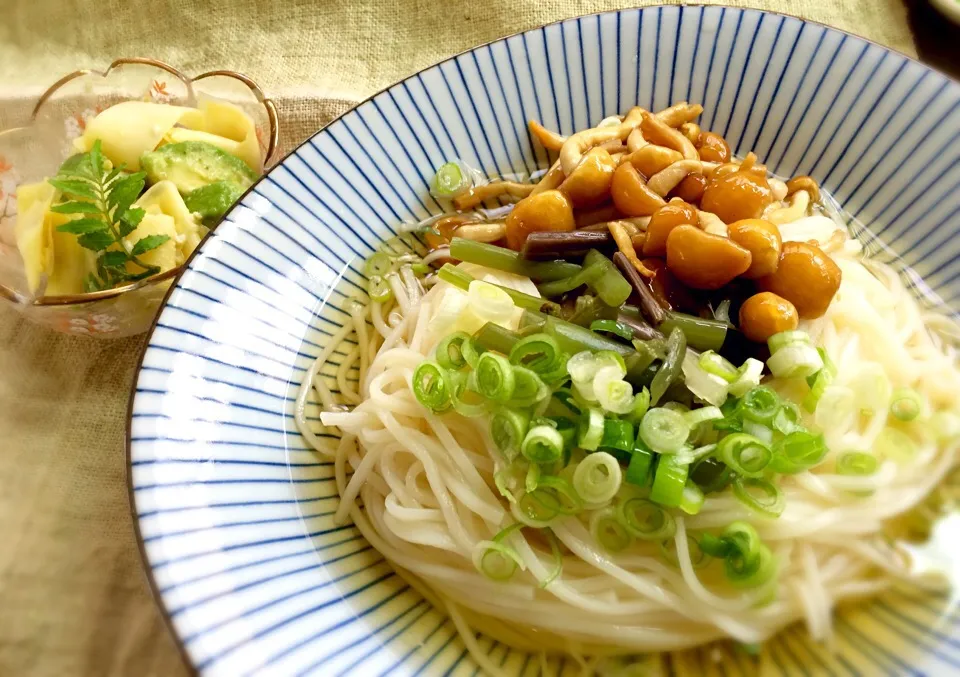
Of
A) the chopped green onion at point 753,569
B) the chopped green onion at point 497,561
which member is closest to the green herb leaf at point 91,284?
the chopped green onion at point 497,561

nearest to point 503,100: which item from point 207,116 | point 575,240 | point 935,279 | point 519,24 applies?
point 575,240

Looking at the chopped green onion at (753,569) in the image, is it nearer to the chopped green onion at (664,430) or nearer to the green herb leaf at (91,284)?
the chopped green onion at (664,430)

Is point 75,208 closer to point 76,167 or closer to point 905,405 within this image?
point 76,167

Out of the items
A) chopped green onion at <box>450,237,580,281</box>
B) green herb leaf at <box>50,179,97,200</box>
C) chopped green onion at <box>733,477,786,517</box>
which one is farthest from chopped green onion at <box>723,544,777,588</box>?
green herb leaf at <box>50,179,97,200</box>

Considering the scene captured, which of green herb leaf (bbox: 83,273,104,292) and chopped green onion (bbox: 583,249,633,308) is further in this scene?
green herb leaf (bbox: 83,273,104,292)

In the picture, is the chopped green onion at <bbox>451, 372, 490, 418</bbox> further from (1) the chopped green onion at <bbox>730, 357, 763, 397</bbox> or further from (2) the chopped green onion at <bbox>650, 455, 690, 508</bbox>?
(1) the chopped green onion at <bbox>730, 357, 763, 397</bbox>

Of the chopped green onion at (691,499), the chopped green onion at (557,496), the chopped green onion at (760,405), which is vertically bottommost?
the chopped green onion at (557,496)
